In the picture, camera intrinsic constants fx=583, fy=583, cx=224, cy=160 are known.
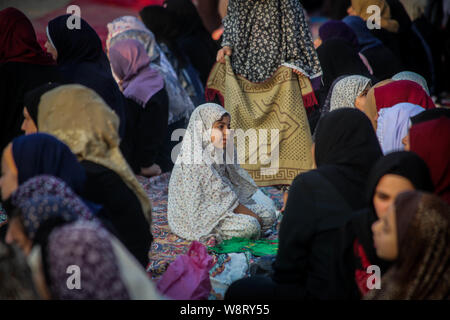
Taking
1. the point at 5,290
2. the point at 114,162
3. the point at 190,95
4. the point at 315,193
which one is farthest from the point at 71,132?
the point at 190,95

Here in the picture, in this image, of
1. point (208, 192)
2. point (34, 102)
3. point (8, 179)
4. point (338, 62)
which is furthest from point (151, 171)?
point (8, 179)

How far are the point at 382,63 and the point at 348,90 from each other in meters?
1.46

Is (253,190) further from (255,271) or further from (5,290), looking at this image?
(5,290)

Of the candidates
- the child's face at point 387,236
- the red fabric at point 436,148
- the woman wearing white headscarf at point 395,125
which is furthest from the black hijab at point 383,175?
the woman wearing white headscarf at point 395,125

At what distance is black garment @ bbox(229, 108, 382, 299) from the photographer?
7.14 feet

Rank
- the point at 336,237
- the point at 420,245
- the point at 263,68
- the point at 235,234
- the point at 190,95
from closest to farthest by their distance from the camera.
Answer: the point at 420,245
the point at 336,237
the point at 235,234
the point at 263,68
the point at 190,95

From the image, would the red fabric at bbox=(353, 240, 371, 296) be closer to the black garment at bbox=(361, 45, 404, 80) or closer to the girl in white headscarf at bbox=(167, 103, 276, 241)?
the girl in white headscarf at bbox=(167, 103, 276, 241)

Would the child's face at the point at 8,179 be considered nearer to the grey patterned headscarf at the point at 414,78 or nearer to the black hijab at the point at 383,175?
the black hijab at the point at 383,175

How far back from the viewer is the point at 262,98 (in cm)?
472

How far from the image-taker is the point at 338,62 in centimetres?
515

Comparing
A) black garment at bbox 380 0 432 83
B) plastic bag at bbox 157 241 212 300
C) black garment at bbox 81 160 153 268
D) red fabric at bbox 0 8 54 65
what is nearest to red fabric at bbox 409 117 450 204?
plastic bag at bbox 157 241 212 300

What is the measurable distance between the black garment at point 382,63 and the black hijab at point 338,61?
331 mm

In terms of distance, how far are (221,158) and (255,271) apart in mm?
1012

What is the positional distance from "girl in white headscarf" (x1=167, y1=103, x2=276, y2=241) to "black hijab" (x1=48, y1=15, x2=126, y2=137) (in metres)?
0.55
